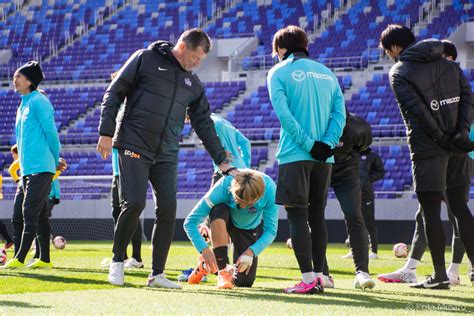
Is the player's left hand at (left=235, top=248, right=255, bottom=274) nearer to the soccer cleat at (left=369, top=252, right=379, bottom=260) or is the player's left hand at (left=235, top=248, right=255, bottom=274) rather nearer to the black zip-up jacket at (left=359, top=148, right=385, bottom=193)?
the soccer cleat at (left=369, top=252, right=379, bottom=260)

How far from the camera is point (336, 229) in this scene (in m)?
21.7

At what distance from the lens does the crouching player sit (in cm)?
685

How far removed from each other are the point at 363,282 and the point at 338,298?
1.00 m

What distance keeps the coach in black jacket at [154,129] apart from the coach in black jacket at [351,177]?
1067mm

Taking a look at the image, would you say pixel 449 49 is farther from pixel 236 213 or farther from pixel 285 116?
pixel 236 213

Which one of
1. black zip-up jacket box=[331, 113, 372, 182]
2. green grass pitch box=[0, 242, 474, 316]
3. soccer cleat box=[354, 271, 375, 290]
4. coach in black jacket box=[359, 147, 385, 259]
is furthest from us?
coach in black jacket box=[359, 147, 385, 259]

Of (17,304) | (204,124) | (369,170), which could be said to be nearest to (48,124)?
(204,124)

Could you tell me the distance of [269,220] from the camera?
724 cm

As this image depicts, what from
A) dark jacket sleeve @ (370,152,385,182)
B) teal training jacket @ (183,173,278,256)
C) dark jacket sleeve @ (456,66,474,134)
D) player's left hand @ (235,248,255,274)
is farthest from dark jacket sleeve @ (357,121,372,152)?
dark jacket sleeve @ (370,152,385,182)

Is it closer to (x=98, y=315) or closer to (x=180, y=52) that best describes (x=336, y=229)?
(x=180, y=52)

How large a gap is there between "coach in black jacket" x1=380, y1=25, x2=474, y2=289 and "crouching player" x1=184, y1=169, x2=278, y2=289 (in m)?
1.14

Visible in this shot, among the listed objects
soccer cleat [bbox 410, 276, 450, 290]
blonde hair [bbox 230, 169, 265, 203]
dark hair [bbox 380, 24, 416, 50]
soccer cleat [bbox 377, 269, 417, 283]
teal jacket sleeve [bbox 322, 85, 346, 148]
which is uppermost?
dark hair [bbox 380, 24, 416, 50]

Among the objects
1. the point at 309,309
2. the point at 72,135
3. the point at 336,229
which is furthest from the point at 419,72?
the point at 72,135

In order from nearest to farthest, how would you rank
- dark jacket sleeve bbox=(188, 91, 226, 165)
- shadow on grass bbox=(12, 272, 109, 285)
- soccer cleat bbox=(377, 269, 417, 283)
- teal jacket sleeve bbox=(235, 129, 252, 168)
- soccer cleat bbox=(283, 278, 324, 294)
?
soccer cleat bbox=(283, 278, 324, 294) < dark jacket sleeve bbox=(188, 91, 226, 165) < shadow on grass bbox=(12, 272, 109, 285) < soccer cleat bbox=(377, 269, 417, 283) < teal jacket sleeve bbox=(235, 129, 252, 168)
